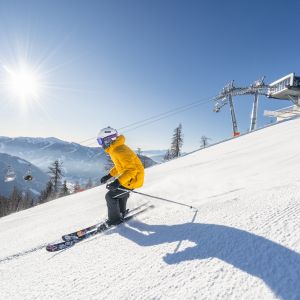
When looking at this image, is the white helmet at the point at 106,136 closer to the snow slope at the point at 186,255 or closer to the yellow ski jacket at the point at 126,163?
the yellow ski jacket at the point at 126,163

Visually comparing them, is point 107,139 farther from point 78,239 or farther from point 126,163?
point 78,239

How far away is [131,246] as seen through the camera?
11.9ft

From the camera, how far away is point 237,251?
9.27 ft

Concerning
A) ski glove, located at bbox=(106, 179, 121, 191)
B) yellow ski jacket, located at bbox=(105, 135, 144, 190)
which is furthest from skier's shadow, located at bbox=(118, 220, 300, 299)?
yellow ski jacket, located at bbox=(105, 135, 144, 190)

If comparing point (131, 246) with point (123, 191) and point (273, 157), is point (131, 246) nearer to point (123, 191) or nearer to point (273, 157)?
point (123, 191)

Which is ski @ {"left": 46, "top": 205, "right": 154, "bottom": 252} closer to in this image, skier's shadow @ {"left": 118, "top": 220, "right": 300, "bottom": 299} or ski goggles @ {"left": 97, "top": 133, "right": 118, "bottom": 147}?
skier's shadow @ {"left": 118, "top": 220, "right": 300, "bottom": 299}

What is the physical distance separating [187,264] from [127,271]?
2.21 feet

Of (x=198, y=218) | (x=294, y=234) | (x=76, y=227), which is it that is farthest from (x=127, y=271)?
(x=76, y=227)

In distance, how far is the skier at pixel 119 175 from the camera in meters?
4.89

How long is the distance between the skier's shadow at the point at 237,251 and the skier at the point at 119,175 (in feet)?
2.81

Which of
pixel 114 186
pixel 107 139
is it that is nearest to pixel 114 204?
pixel 114 186

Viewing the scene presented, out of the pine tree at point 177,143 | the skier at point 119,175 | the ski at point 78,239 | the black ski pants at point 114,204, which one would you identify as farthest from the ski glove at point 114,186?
the pine tree at point 177,143

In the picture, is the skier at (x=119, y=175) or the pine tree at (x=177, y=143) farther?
the pine tree at (x=177, y=143)

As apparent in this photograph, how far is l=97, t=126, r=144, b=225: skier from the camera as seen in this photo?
4.89 m
